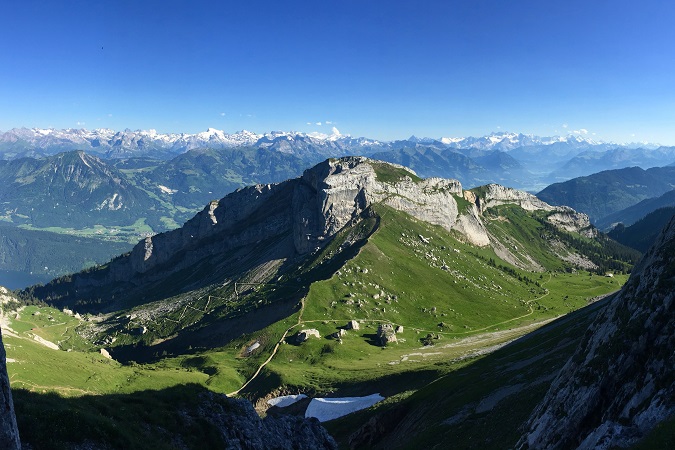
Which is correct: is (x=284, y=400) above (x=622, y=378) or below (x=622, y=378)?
below

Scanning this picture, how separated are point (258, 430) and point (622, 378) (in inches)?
1490

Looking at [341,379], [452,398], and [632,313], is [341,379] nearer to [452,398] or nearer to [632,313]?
[452,398]

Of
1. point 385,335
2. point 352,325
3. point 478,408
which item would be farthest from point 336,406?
point 352,325

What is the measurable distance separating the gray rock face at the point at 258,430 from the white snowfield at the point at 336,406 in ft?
131

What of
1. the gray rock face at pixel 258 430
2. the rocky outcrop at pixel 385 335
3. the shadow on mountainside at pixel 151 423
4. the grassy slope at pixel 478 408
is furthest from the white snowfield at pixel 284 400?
the shadow on mountainside at pixel 151 423

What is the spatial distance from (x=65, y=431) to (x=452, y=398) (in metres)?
56.6

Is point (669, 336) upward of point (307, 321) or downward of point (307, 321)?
upward

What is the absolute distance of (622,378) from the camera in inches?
1235

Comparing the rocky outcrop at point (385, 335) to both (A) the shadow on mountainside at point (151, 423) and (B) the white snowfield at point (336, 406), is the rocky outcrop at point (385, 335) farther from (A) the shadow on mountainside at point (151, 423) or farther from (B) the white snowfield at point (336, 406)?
(A) the shadow on mountainside at point (151, 423)

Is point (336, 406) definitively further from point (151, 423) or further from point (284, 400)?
point (151, 423)

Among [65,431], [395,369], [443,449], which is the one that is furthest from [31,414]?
[395,369]

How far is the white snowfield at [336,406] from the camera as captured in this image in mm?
99875

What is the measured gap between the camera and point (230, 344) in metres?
176

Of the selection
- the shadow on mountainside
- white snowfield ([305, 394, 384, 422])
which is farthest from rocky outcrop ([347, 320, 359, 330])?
the shadow on mountainside
